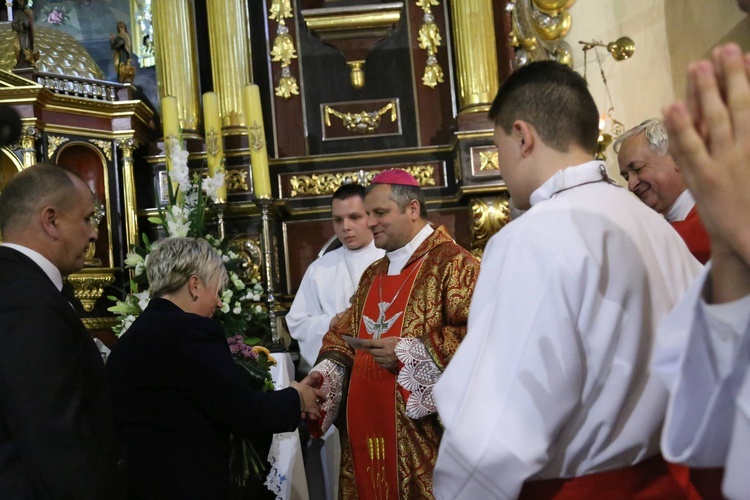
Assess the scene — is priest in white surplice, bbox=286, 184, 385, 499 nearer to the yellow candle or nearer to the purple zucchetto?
the yellow candle

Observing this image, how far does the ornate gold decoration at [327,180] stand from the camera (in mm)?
6273

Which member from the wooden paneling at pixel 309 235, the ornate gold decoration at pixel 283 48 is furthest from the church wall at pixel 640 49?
the ornate gold decoration at pixel 283 48

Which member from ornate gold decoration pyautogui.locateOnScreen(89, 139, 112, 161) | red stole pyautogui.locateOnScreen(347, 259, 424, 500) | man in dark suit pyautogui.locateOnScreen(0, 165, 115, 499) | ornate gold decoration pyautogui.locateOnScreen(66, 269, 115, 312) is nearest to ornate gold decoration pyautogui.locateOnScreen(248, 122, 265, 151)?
ornate gold decoration pyautogui.locateOnScreen(89, 139, 112, 161)

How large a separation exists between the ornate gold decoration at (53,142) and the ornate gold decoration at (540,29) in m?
3.34

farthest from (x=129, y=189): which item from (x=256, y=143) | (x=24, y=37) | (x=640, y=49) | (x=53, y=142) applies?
(x=640, y=49)

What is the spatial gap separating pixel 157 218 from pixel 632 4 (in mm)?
3983

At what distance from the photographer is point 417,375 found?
127 inches

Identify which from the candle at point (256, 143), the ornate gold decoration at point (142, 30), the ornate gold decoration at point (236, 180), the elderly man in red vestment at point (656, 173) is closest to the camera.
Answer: the elderly man in red vestment at point (656, 173)

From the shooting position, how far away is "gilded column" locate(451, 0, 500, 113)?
20.3ft

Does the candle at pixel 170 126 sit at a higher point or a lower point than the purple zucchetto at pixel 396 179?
higher

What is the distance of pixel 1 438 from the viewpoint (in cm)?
219

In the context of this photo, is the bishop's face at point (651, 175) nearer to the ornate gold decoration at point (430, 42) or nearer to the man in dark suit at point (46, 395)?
the man in dark suit at point (46, 395)

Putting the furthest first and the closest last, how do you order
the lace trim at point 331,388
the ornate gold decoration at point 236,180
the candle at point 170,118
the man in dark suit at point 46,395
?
the ornate gold decoration at point 236,180
the candle at point 170,118
the lace trim at point 331,388
the man in dark suit at point 46,395

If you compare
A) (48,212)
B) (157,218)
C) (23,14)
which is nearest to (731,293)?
(48,212)
